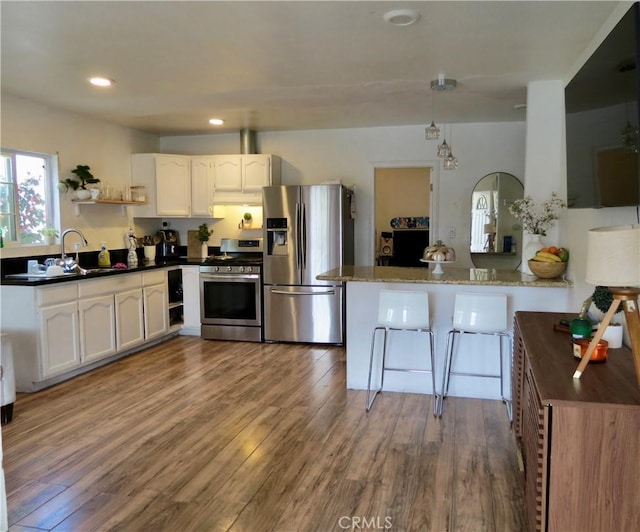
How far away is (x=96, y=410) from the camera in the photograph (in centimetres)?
344

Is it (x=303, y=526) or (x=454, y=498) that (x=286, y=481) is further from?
(x=454, y=498)

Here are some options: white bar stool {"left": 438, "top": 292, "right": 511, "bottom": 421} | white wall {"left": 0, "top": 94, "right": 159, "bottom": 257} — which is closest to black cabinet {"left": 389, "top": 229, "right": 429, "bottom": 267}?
white wall {"left": 0, "top": 94, "right": 159, "bottom": 257}

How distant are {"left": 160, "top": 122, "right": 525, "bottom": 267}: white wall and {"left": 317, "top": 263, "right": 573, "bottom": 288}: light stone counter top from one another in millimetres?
1657

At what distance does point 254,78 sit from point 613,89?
2.36 metres

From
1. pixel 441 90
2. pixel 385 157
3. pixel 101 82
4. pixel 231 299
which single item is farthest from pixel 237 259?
pixel 441 90

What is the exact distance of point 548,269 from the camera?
336 centimetres

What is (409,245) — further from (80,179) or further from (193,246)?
(80,179)

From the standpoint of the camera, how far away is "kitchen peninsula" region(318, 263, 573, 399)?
139 inches

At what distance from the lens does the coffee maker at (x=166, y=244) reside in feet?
19.8

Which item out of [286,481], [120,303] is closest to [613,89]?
[286,481]

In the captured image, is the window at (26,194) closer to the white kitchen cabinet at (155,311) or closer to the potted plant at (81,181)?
the potted plant at (81,181)

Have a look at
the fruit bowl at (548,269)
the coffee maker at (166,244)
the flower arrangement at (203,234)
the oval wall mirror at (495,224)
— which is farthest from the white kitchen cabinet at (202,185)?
the fruit bowl at (548,269)

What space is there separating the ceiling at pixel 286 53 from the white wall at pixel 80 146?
176 mm

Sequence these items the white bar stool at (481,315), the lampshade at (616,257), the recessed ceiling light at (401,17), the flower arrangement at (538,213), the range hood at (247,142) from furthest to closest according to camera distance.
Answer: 1. the range hood at (247,142)
2. the flower arrangement at (538,213)
3. the white bar stool at (481,315)
4. the recessed ceiling light at (401,17)
5. the lampshade at (616,257)
